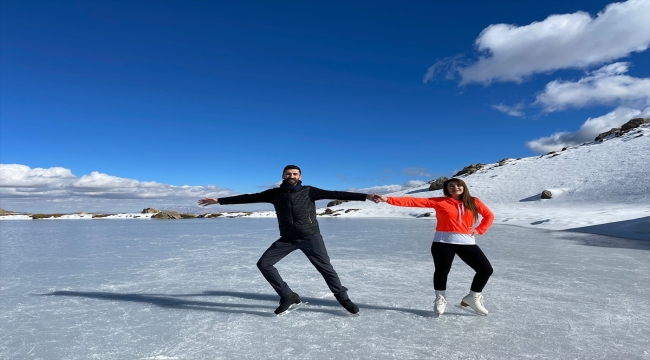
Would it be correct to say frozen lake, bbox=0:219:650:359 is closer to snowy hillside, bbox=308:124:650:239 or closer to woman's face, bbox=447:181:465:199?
woman's face, bbox=447:181:465:199

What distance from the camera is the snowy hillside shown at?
845 inches

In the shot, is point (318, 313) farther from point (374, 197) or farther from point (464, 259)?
point (464, 259)

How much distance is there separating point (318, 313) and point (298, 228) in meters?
1.27

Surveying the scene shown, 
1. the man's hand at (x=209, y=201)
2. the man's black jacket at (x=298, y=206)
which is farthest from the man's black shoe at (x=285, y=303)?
the man's hand at (x=209, y=201)

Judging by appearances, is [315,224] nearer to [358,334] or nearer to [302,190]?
[302,190]

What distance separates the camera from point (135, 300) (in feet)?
19.0

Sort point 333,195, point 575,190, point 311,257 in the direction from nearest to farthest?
point 311,257
point 333,195
point 575,190

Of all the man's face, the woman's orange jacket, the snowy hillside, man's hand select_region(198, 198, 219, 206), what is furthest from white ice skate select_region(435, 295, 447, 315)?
the snowy hillside

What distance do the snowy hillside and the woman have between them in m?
14.4

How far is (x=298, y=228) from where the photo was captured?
470cm

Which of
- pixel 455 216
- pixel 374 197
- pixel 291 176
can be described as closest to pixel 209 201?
pixel 291 176

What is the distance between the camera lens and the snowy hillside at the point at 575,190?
21.5 metres

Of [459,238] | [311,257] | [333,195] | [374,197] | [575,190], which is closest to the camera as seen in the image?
[459,238]

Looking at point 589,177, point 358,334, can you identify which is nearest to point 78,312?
point 358,334
